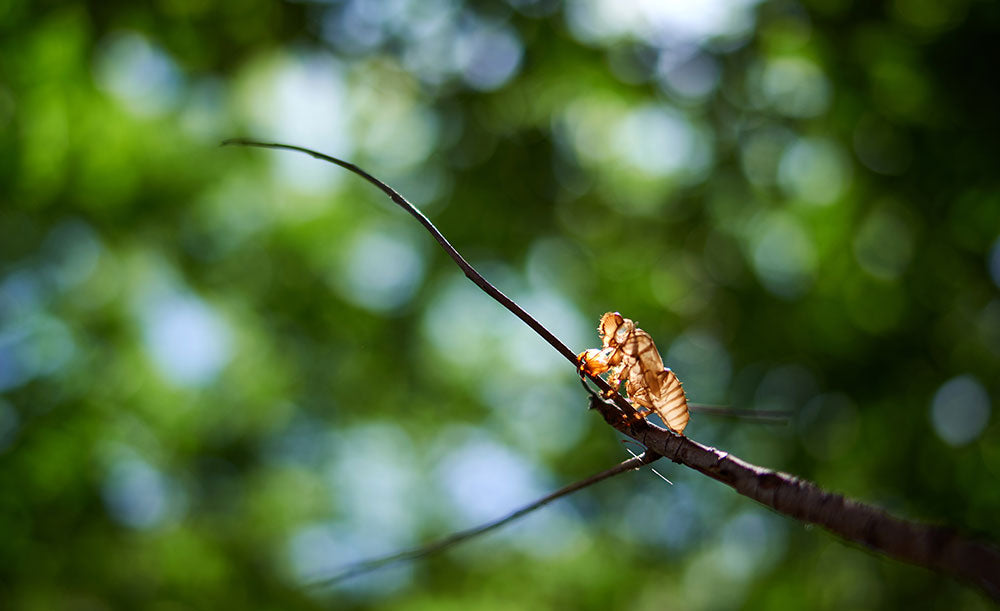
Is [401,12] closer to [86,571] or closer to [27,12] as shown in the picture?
[27,12]

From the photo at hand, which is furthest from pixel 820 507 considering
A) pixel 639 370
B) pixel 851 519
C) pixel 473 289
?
pixel 473 289

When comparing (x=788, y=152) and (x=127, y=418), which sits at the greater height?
(x=788, y=152)

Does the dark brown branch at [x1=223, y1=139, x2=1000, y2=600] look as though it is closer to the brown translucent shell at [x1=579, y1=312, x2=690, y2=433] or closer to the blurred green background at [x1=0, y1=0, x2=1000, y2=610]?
the brown translucent shell at [x1=579, y1=312, x2=690, y2=433]

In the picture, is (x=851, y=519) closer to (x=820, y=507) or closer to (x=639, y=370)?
(x=820, y=507)

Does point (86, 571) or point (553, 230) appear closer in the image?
point (86, 571)

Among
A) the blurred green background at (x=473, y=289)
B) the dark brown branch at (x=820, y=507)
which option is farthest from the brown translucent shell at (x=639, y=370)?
the blurred green background at (x=473, y=289)

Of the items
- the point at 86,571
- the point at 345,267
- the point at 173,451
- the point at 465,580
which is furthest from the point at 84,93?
the point at 465,580

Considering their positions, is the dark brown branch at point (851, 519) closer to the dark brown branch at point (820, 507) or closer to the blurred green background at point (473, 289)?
the dark brown branch at point (820, 507)
